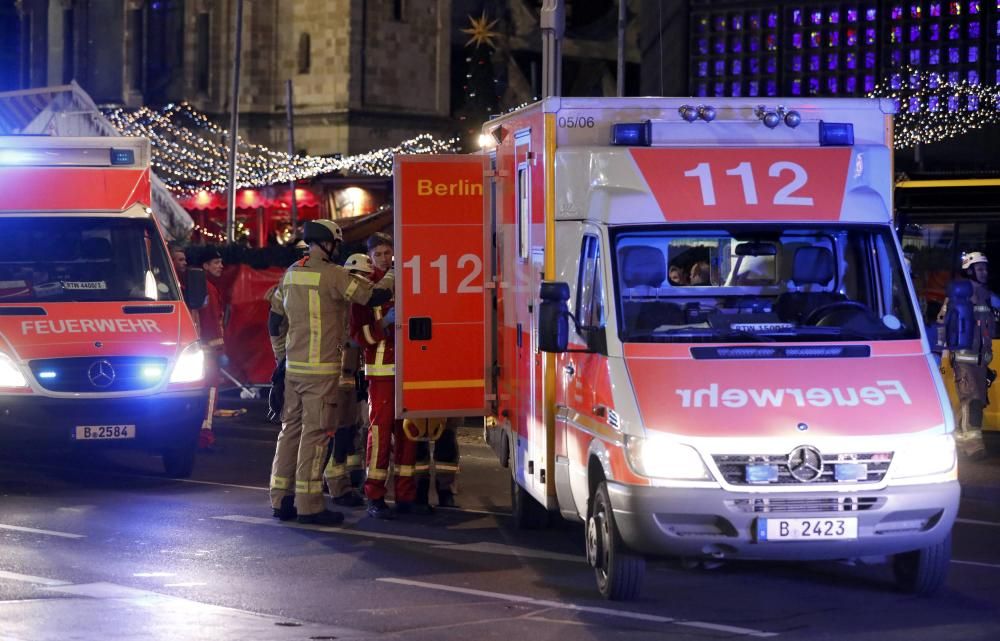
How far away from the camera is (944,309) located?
54.6 ft

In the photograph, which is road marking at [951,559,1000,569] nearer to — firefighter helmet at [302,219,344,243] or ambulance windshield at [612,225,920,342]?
ambulance windshield at [612,225,920,342]

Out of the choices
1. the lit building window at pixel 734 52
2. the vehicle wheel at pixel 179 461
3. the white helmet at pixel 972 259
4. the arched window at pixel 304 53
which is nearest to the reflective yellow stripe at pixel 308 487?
the vehicle wheel at pixel 179 461

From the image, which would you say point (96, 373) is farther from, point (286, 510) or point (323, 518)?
point (323, 518)

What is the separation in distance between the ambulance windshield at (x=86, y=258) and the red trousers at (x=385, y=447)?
2.81m

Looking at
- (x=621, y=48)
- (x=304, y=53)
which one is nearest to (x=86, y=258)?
(x=621, y=48)

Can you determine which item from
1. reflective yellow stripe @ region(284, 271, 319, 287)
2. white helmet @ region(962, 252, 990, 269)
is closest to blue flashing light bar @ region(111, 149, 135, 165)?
reflective yellow stripe @ region(284, 271, 319, 287)

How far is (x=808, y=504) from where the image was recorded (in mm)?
8922

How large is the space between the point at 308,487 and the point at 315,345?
3.15ft

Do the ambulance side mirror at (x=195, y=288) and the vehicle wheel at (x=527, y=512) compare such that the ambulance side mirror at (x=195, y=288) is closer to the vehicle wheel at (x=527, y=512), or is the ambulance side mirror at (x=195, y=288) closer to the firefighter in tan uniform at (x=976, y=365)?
the vehicle wheel at (x=527, y=512)

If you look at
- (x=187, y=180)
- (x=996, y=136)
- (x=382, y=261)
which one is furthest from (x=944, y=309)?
(x=187, y=180)

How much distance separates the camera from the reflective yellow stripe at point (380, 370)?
502 inches

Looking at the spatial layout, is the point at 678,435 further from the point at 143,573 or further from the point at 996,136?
the point at 996,136

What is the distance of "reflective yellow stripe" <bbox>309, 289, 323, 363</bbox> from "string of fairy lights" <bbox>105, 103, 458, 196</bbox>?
25.6 metres

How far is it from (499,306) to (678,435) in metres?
3.39
